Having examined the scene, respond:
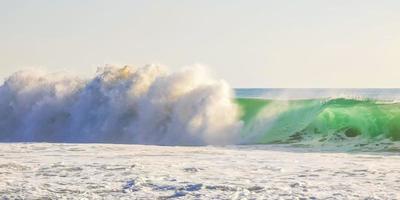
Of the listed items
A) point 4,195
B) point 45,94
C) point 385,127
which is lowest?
point 4,195

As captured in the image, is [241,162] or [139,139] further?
[139,139]

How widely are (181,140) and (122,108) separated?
4.46 m

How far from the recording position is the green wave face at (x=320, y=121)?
1764 cm

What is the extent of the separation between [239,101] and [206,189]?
14334 millimetres

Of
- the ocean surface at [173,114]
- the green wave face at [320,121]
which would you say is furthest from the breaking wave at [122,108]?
the green wave face at [320,121]

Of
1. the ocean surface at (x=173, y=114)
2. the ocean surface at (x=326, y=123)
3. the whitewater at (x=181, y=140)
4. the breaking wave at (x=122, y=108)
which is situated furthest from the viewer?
the breaking wave at (x=122, y=108)

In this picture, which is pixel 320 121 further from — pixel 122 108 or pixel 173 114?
pixel 122 108

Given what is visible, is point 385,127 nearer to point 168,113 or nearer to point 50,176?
point 168,113

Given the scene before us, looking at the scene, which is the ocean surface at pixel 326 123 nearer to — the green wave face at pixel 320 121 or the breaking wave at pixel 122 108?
the green wave face at pixel 320 121

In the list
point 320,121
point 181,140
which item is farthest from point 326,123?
point 181,140

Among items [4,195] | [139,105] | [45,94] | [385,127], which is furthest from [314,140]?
[45,94]

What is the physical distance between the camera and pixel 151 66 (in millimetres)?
25547

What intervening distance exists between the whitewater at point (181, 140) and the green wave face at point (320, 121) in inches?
1.7

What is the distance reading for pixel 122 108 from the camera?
24047mm
